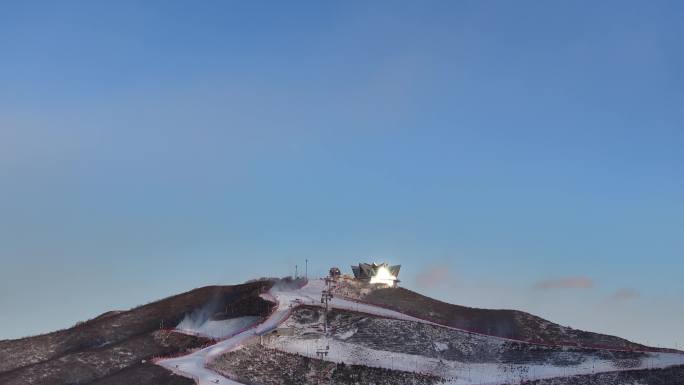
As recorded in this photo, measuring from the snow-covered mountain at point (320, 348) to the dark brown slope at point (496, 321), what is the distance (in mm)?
219

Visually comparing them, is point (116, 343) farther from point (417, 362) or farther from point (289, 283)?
point (417, 362)

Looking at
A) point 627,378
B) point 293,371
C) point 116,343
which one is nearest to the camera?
point 293,371

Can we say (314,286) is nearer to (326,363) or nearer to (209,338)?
(209,338)

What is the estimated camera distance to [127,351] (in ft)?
338

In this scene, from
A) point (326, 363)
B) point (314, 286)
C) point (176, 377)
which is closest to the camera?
point (176, 377)

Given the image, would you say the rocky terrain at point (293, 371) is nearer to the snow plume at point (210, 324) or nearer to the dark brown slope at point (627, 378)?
the snow plume at point (210, 324)

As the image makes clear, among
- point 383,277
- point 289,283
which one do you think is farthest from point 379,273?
point 289,283

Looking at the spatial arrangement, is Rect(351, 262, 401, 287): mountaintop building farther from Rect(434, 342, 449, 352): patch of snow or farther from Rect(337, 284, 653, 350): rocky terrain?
Rect(434, 342, 449, 352): patch of snow

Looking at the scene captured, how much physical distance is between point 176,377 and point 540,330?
58881 millimetres

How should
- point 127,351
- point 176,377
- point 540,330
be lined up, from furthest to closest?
point 540,330 < point 127,351 < point 176,377

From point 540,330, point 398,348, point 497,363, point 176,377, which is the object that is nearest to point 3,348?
point 176,377

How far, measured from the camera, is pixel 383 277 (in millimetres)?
146875

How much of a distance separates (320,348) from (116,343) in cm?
3008

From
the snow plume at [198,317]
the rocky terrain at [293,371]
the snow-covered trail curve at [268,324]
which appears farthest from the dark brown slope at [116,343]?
the rocky terrain at [293,371]
